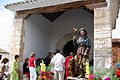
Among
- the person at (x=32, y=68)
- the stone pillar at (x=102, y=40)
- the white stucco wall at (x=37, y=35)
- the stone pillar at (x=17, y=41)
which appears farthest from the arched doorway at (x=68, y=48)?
the stone pillar at (x=102, y=40)

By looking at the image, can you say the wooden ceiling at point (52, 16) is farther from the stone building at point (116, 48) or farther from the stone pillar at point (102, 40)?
the stone pillar at point (102, 40)

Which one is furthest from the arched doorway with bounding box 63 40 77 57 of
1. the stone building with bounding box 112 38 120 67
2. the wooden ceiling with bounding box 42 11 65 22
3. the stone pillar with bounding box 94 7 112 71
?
the stone pillar with bounding box 94 7 112 71

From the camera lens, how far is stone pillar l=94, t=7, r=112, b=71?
5.94 meters

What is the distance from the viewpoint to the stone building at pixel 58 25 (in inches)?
240

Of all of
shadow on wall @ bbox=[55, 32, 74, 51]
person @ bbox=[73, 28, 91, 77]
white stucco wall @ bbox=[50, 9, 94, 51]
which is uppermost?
white stucco wall @ bbox=[50, 9, 94, 51]

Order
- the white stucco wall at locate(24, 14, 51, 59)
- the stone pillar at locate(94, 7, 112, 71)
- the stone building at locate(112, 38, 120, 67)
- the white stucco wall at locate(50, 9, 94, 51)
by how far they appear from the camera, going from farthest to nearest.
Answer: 1. the white stucco wall at locate(50, 9, 94, 51)
2. the stone building at locate(112, 38, 120, 67)
3. the white stucco wall at locate(24, 14, 51, 59)
4. the stone pillar at locate(94, 7, 112, 71)

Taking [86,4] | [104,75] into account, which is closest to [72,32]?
[86,4]

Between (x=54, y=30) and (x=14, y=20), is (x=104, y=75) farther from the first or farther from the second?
(x=54, y=30)

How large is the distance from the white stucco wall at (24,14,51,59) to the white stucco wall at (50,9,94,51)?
0.32 m

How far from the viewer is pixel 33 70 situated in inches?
267

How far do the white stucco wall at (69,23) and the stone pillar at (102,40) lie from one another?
3.26 m

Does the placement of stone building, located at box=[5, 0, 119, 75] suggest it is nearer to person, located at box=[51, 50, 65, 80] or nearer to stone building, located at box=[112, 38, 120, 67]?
stone building, located at box=[112, 38, 120, 67]

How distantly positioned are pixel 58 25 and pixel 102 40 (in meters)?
4.55

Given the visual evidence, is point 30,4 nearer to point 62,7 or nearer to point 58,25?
point 62,7
